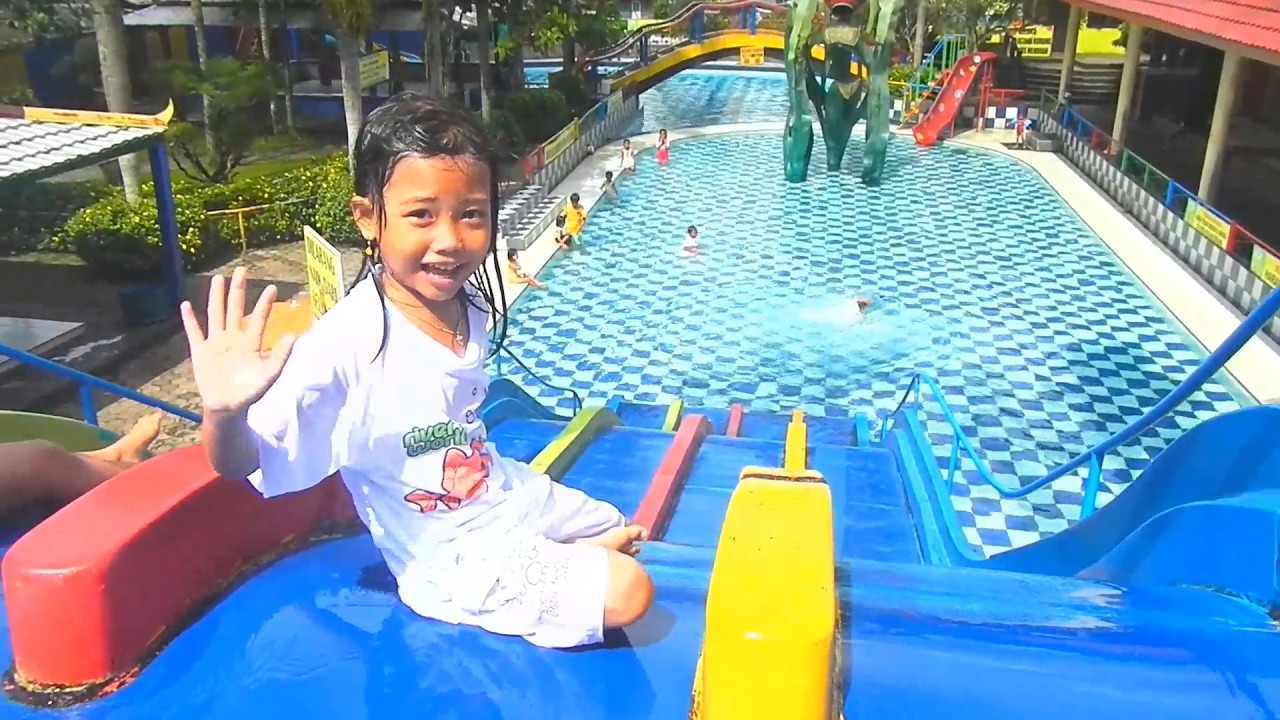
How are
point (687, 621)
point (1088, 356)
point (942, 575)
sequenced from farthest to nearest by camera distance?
point (1088, 356), point (942, 575), point (687, 621)

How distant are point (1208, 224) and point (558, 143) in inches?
376

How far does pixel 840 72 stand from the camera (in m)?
16.9

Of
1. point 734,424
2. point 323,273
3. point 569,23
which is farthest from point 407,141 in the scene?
point 569,23

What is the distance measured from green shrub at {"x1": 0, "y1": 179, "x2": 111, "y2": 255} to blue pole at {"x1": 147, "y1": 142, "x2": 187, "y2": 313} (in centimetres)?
322

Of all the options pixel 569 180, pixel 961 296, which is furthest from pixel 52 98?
pixel 961 296

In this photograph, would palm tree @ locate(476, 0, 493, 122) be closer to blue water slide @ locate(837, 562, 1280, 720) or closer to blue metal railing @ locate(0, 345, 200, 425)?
blue metal railing @ locate(0, 345, 200, 425)

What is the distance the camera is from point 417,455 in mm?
2234

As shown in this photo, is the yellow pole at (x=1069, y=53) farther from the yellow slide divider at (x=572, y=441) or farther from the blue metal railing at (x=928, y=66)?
the yellow slide divider at (x=572, y=441)

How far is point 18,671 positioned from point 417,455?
0.98 metres

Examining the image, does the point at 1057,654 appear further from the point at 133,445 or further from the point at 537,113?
the point at 537,113

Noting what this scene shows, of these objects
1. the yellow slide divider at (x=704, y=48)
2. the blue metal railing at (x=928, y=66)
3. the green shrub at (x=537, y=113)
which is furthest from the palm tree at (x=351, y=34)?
the blue metal railing at (x=928, y=66)

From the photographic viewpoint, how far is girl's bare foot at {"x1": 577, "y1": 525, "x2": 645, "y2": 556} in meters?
2.48

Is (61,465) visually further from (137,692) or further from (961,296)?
(961,296)

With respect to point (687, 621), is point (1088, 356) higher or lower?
lower
